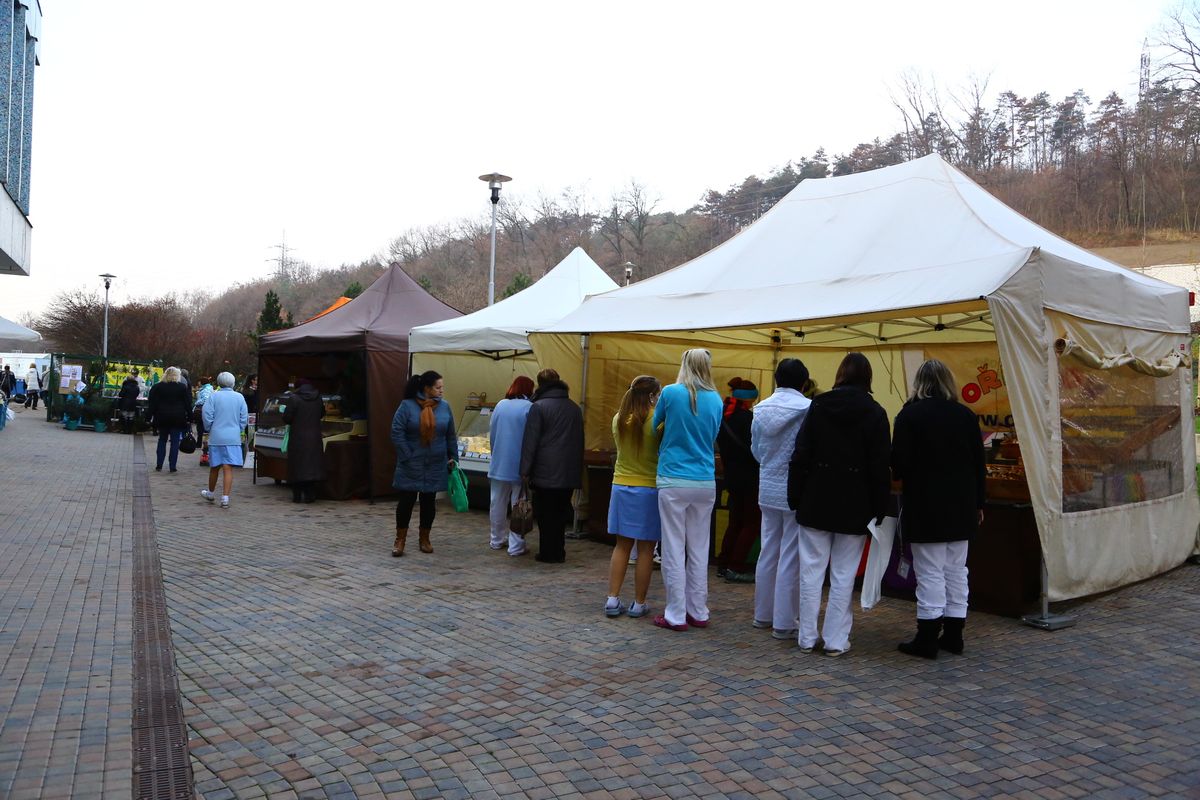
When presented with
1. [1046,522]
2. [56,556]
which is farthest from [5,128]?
[1046,522]

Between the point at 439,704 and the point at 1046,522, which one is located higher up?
the point at 1046,522

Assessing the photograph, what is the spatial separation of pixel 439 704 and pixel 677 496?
2.06m

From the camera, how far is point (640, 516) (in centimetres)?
586

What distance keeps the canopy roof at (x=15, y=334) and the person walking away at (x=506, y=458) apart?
14.0 meters

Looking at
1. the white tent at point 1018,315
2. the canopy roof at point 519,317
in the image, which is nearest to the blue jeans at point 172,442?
the canopy roof at point 519,317

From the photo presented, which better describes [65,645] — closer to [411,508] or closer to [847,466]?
[411,508]

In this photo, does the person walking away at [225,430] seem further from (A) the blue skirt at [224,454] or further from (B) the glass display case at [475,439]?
(B) the glass display case at [475,439]

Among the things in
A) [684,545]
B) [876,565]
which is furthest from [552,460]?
[876,565]

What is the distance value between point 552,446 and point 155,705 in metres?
4.03

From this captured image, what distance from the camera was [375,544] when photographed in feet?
28.6

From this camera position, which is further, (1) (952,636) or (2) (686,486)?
(2) (686,486)

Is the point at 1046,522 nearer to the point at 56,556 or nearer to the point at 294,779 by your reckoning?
the point at 294,779

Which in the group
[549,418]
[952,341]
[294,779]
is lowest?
[294,779]

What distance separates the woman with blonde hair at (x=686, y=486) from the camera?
5.63 m
